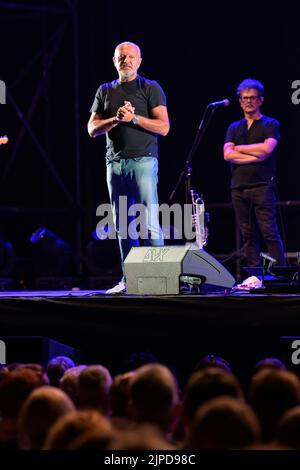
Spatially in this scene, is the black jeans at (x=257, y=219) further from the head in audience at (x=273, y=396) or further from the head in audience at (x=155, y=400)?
the head in audience at (x=155, y=400)

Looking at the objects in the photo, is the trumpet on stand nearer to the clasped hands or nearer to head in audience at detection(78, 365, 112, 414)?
the clasped hands

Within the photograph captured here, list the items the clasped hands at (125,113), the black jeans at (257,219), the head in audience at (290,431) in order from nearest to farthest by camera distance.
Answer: the head in audience at (290,431) < the clasped hands at (125,113) < the black jeans at (257,219)

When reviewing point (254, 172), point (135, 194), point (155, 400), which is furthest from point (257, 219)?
point (155, 400)

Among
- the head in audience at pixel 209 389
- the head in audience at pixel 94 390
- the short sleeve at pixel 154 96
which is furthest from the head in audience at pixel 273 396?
the short sleeve at pixel 154 96

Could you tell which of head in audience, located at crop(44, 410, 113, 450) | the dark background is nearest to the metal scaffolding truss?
the dark background

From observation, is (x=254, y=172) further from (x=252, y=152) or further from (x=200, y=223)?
(x=200, y=223)

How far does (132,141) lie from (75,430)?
4094 mm

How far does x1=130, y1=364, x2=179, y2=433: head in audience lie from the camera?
2.64 metres

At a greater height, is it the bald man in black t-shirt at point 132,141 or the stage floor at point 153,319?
the bald man in black t-shirt at point 132,141

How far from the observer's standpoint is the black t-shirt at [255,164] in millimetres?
7477

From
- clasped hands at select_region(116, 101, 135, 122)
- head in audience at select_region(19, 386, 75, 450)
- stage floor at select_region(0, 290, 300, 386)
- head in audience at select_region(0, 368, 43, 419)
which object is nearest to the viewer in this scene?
head in audience at select_region(19, 386, 75, 450)

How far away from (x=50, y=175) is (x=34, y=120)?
2.84 feet

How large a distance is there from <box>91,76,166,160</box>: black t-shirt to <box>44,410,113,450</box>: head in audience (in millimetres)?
3996

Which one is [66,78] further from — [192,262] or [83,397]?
[83,397]
